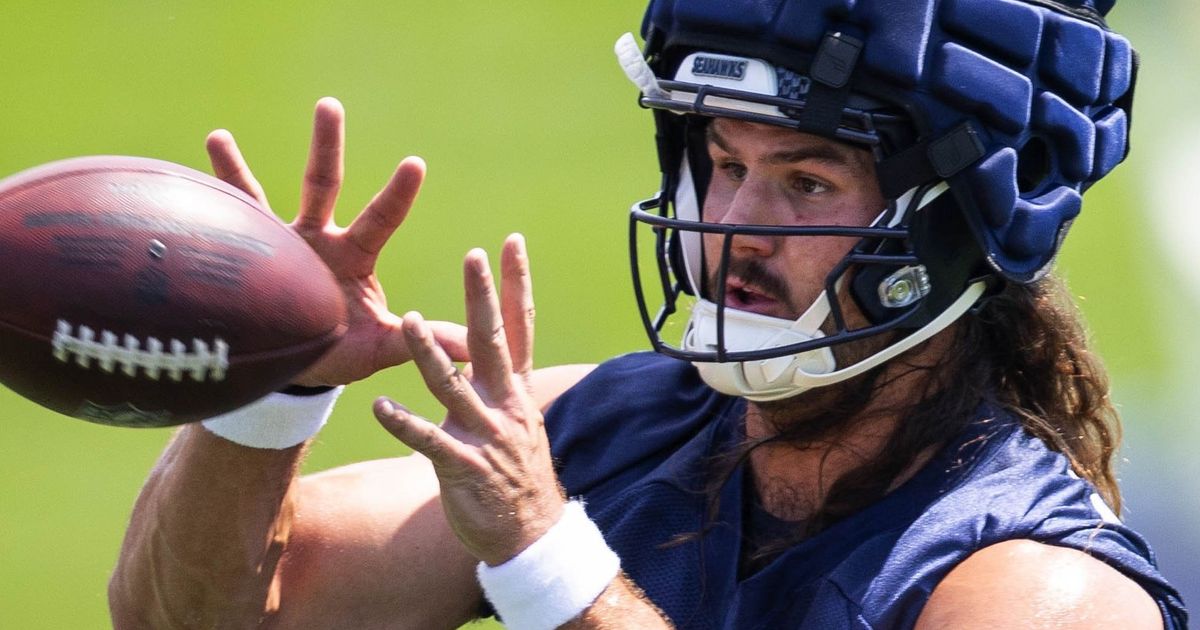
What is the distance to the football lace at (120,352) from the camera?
2.00m

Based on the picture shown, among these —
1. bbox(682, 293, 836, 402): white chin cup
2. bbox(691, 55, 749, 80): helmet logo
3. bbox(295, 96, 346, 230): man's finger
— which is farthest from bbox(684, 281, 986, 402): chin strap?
bbox(295, 96, 346, 230): man's finger

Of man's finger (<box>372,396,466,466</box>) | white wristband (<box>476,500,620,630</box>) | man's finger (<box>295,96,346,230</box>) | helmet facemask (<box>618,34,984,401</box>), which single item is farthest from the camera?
man's finger (<box>295,96,346,230</box>)

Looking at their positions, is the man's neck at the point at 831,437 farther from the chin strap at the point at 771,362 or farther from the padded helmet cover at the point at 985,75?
the padded helmet cover at the point at 985,75

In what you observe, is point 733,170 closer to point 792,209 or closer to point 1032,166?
point 792,209

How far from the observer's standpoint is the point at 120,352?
200 centimetres

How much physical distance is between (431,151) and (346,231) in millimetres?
3048

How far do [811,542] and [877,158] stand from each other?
539 mm

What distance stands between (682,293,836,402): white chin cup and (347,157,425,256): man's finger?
18.2 inches

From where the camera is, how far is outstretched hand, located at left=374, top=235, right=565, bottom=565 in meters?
2.00

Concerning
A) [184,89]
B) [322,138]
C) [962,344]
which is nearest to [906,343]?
[962,344]

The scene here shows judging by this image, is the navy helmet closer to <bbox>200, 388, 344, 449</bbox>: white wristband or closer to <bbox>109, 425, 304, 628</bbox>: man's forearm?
<bbox>200, 388, 344, 449</bbox>: white wristband

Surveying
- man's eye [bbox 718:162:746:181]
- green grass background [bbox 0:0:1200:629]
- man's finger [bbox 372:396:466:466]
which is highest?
man's eye [bbox 718:162:746:181]

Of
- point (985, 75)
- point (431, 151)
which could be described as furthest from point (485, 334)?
point (431, 151)

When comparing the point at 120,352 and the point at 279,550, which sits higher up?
the point at 120,352
